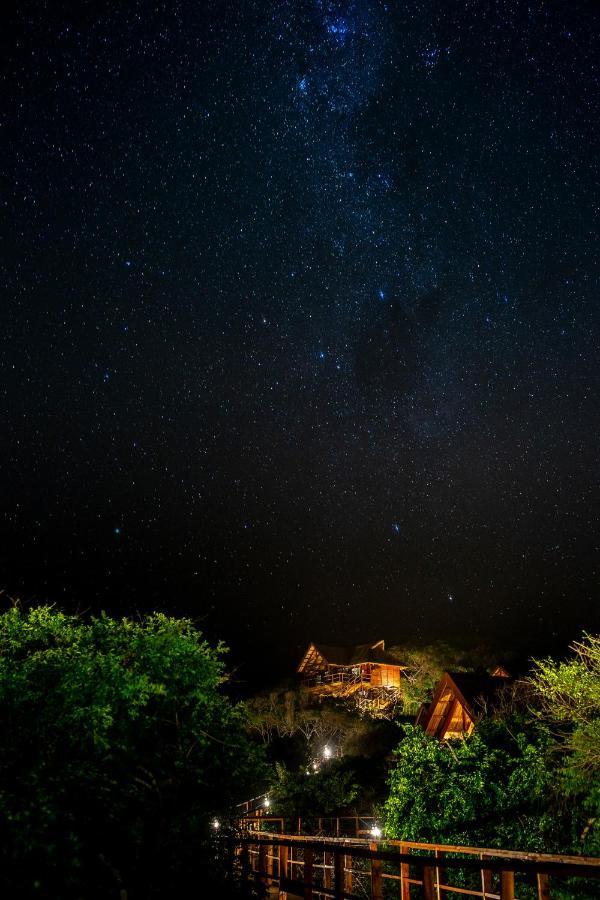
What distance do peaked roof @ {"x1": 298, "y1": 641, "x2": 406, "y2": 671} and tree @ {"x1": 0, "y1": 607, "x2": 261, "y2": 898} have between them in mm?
42981

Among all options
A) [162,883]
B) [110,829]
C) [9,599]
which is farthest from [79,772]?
[9,599]

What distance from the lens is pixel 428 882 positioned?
5340 mm

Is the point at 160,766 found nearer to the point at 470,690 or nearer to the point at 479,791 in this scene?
the point at 479,791

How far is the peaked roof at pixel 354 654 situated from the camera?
55.2 metres

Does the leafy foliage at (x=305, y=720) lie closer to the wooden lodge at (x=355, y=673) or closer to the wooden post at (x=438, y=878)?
the wooden lodge at (x=355, y=673)

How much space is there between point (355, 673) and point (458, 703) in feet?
87.3

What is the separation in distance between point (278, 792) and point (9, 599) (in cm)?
1621

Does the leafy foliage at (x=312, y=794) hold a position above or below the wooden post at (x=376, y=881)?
below

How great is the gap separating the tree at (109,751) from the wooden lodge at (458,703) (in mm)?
16486

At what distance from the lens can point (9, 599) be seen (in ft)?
49.2

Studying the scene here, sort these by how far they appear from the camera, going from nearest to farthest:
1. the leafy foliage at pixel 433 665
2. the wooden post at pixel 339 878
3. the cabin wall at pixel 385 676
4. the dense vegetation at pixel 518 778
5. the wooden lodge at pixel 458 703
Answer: the wooden post at pixel 339 878
the dense vegetation at pixel 518 778
the wooden lodge at pixel 458 703
the leafy foliage at pixel 433 665
the cabin wall at pixel 385 676

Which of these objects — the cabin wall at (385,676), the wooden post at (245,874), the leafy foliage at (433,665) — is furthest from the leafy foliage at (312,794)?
the cabin wall at (385,676)

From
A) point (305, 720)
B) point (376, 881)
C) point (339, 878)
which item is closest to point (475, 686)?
point (305, 720)

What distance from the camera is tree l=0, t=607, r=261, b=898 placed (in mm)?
8711
